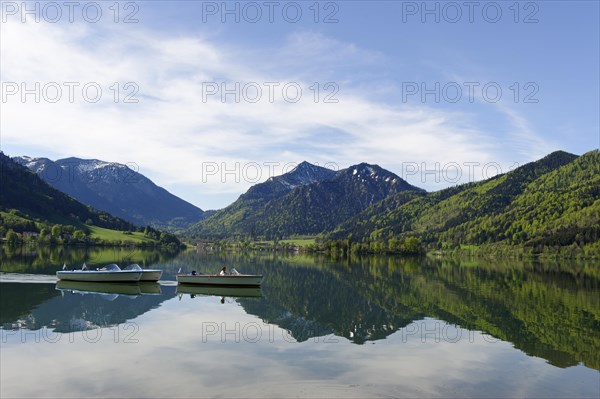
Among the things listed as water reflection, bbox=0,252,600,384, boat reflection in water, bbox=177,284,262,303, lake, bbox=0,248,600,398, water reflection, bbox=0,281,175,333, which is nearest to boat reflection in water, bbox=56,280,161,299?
water reflection, bbox=0,281,175,333

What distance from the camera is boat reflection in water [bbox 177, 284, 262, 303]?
205 ft

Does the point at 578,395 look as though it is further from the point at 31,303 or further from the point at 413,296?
the point at 31,303

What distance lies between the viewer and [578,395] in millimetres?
22609

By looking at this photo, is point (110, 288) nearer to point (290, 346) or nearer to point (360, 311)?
point (360, 311)

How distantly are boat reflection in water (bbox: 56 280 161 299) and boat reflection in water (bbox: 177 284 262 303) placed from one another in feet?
12.7

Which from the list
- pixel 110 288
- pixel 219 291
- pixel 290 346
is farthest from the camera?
pixel 219 291

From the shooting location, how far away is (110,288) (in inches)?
2576

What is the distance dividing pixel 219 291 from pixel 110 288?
15.2 meters

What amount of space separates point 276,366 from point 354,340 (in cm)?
997

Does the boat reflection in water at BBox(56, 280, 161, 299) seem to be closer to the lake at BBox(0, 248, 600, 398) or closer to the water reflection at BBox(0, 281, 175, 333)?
the water reflection at BBox(0, 281, 175, 333)

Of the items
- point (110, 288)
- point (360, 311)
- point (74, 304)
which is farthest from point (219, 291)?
point (360, 311)

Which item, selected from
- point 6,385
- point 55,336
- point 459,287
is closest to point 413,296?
point 459,287

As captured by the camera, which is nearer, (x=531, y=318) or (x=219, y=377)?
(x=219, y=377)

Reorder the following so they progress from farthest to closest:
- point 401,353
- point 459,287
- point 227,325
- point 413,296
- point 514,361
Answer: point 459,287 < point 413,296 < point 227,325 < point 401,353 < point 514,361
